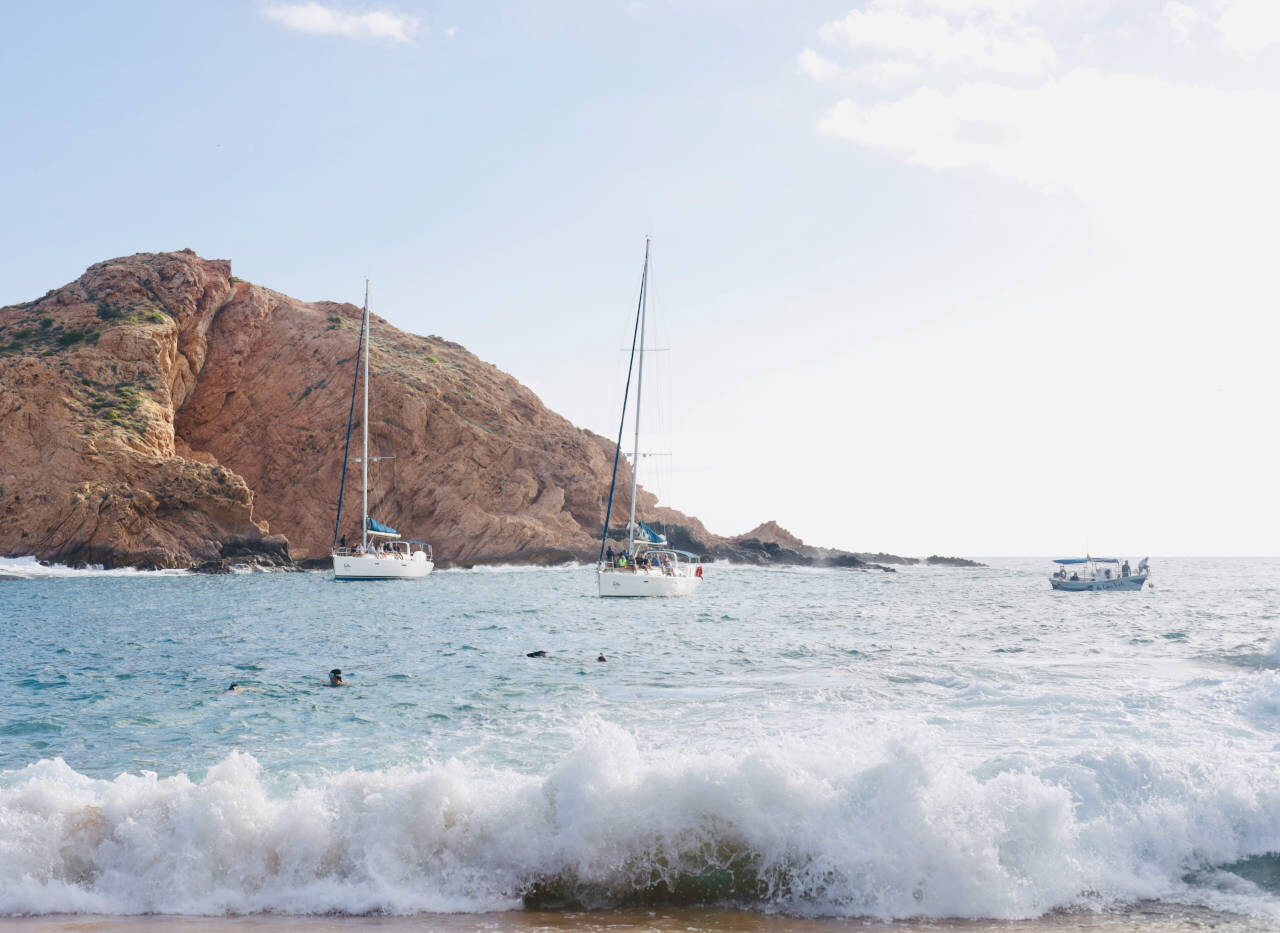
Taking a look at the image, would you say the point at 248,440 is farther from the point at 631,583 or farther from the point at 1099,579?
the point at 1099,579

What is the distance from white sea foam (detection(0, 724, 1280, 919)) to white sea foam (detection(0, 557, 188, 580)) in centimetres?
4818

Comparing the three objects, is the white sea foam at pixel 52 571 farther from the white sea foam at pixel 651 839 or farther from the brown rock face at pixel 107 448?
the white sea foam at pixel 651 839

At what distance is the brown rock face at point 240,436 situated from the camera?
54656mm

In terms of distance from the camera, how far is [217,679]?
1438 cm

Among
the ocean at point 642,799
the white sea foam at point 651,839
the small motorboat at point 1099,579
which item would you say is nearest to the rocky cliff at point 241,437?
the small motorboat at point 1099,579

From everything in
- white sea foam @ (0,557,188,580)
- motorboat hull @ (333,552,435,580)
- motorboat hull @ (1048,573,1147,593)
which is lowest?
white sea foam @ (0,557,188,580)

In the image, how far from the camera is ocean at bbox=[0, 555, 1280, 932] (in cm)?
582

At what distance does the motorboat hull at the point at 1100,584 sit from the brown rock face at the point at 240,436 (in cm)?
3345

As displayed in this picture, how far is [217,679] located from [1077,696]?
486 inches

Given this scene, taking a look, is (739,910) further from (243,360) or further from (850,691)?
(243,360)

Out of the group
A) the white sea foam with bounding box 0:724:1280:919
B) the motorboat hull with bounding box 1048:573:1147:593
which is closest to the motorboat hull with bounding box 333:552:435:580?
the motorboat hull with bounding box 1048:573:1147:593

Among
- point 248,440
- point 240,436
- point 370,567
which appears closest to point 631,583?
point 370,567

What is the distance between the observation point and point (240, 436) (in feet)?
255

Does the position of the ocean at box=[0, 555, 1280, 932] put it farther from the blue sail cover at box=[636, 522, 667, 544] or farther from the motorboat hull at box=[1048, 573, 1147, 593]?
the motorboat hull at box=[1048, 573, 1147, 593]
